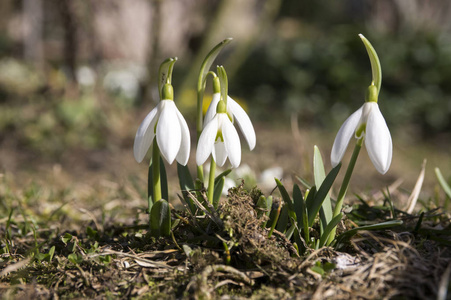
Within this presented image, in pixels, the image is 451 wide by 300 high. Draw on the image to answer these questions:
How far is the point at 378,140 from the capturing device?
1188 mm

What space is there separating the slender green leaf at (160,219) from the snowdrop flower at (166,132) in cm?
16

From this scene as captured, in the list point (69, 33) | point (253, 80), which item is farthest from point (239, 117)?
point (253, 80)

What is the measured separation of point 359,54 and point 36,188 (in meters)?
5.36

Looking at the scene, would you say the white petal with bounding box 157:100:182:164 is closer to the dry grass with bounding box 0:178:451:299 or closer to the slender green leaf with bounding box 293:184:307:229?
the dry grass with bounding box 0:178:451:299

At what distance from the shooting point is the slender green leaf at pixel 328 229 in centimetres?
130

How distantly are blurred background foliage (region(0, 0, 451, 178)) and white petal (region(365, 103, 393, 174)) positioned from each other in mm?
4114

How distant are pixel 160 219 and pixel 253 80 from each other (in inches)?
246

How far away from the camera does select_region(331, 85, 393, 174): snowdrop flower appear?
3.91 feet

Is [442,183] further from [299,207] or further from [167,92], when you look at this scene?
[167,92]

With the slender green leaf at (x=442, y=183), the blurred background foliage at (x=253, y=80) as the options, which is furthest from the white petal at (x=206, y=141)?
the blurred background foliage at (x=253, y=80)

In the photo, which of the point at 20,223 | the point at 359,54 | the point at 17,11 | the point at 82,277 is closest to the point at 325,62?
the point at 359,54

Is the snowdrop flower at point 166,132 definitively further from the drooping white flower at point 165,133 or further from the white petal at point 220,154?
the white petal at point 220,154

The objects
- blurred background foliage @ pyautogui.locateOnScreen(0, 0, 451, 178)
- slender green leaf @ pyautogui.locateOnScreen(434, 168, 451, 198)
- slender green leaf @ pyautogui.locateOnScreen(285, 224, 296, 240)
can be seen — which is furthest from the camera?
blurred background foliage @ pyautogui.locateOnScreen(0, 0, 451, 178)

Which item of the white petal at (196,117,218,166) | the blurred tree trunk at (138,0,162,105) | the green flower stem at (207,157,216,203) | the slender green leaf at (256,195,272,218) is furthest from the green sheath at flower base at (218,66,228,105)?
the blurred tree trunk at (138,0,162,105)
